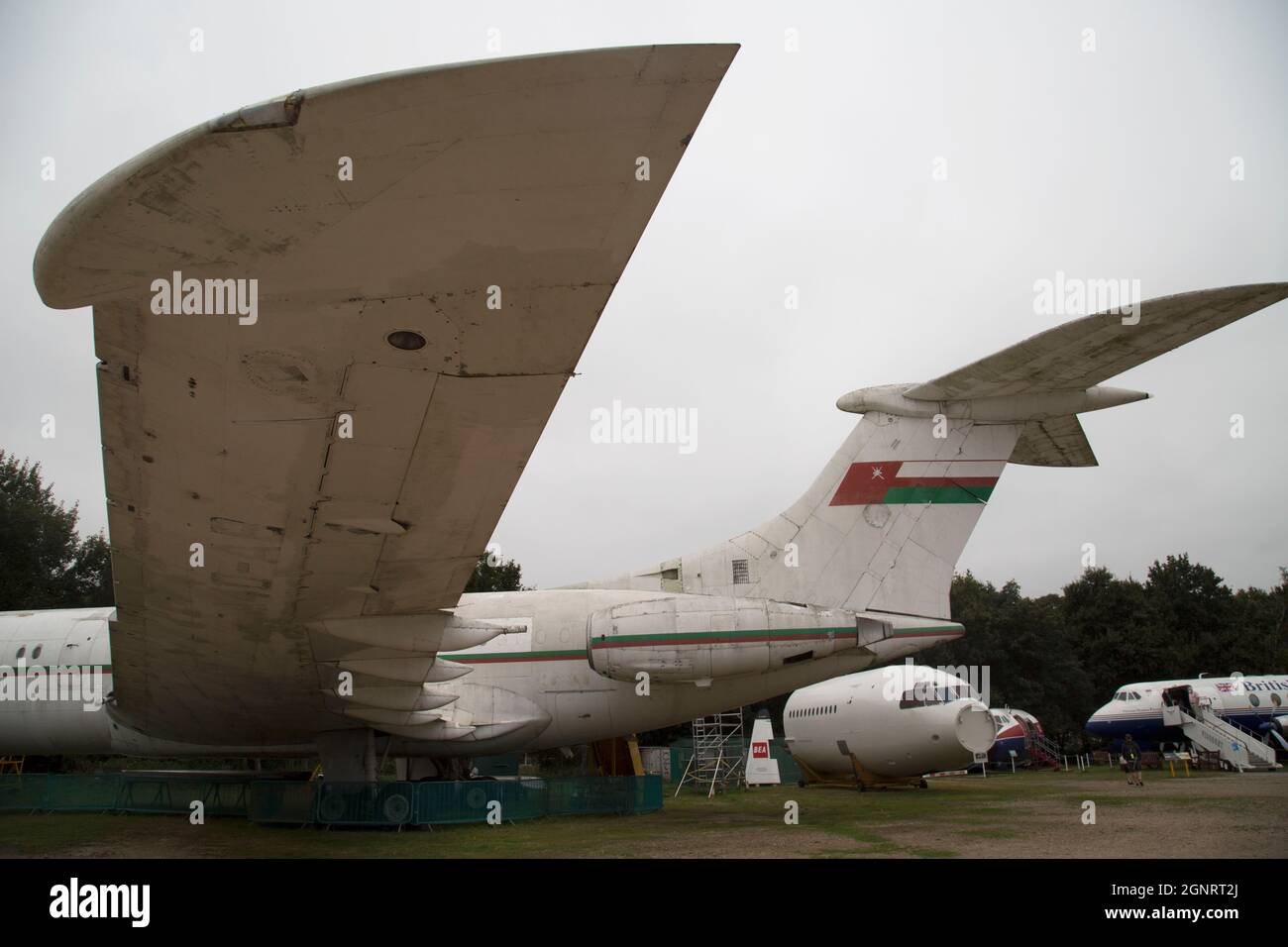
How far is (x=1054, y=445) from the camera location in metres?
10.5

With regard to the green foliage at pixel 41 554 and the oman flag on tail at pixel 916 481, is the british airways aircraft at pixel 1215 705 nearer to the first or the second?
the oman flag on tail at pixel 916 481

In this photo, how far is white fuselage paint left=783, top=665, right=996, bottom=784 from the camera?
A: 1590 centimetres

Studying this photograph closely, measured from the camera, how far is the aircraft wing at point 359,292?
265 centimetres

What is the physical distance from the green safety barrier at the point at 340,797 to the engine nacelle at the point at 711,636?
266 centimetres

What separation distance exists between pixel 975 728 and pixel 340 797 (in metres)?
11.4

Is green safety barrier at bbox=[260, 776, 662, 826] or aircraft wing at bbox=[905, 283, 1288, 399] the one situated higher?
aircraft wing at bbox=[905, 283, 1288, 399]

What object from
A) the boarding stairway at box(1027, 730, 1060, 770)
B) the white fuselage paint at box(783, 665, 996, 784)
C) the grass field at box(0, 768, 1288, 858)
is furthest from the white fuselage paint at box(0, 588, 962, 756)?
the boarding stairway at box(1027, 730, 1060, 770)

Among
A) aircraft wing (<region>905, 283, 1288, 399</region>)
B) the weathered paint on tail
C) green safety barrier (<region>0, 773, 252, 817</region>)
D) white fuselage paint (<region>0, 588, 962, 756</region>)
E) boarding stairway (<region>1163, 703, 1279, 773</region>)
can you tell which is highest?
aircraft wing (<region>905, 283, 1288, 399</region>)

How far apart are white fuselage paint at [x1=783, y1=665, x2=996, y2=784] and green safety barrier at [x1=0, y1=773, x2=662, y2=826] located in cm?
515

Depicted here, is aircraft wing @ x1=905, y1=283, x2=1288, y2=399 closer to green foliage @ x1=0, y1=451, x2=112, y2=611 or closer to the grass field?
the grass field

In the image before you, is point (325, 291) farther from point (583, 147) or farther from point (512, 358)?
point (583, 147)

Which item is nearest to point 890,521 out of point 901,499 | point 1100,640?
point 901,499
